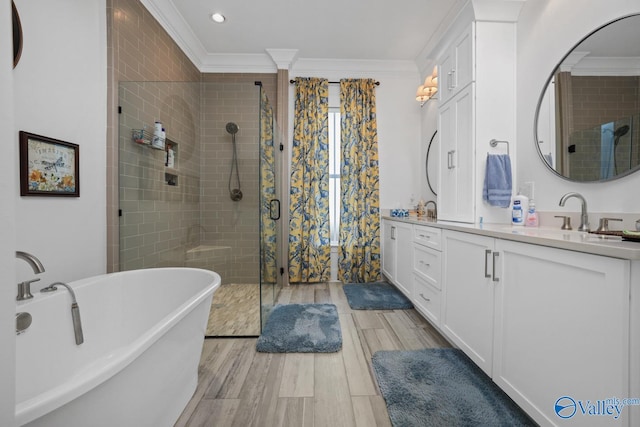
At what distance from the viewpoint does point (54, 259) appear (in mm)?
1511

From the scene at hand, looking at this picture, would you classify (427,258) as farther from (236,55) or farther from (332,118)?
(236,55)

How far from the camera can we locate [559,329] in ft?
3.25

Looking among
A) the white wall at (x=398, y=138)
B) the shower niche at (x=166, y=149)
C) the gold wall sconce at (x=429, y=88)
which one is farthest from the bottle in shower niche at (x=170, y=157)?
the gold wall sconce at (x=429, y=88)

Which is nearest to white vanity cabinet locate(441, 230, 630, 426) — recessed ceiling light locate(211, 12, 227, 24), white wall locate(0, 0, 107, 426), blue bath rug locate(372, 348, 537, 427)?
blue bath rug locate(372, 348, 537, 427)

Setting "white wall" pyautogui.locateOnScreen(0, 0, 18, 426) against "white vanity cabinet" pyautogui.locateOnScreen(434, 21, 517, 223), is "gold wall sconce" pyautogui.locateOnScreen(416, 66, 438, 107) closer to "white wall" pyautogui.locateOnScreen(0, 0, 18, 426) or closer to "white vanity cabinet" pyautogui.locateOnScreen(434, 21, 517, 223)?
"white vanity cabinet" pyautogui.locateOnScreen(434, 21, 517, 223)

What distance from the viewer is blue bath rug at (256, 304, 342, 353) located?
1821mm

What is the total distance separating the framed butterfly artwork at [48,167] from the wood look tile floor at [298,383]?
4.39ft

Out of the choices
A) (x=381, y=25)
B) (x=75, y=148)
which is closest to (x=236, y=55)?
(x=381, y=25)

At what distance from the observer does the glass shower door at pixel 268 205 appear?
7.27 ft

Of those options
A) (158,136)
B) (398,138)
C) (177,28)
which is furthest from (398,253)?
(177,28)

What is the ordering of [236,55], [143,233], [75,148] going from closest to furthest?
[75,148] → [143,233] → [236,55]

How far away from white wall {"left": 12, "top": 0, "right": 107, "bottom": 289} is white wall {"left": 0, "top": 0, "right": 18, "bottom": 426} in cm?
132

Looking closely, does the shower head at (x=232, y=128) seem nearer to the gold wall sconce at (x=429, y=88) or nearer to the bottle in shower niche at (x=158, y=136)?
the bottle in shower niche at (x=158, y=136)

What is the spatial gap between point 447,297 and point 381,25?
267 centimetres
